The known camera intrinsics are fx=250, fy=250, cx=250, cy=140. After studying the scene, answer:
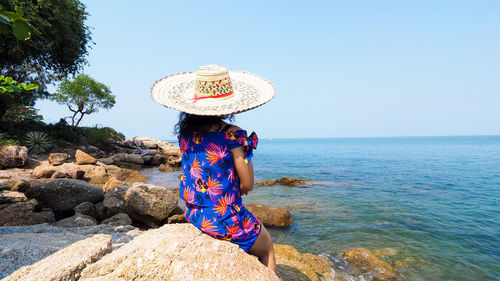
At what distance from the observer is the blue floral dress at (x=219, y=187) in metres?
2.35

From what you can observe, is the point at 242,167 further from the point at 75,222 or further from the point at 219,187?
the point at 75,222

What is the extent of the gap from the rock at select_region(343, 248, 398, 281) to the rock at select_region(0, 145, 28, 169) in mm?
15171

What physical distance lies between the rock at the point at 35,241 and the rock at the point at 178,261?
86cm

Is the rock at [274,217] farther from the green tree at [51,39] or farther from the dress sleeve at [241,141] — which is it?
the green tree at [51,39]

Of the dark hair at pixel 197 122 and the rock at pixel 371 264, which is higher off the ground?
the dark hair at pixel 197 122

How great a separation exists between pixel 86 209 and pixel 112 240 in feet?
9.86

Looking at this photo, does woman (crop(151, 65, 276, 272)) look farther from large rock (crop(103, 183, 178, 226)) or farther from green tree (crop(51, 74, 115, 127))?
green tree (crop(51, 74, 115, 127))

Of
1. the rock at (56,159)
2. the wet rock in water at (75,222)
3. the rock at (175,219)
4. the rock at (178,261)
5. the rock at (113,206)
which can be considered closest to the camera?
the rock at (178,261)

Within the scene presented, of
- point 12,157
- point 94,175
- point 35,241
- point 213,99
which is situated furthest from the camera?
point 94,175

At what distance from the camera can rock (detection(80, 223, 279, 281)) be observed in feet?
6.59

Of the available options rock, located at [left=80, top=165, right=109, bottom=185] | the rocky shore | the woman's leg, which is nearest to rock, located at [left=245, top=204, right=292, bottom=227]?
the rocky shore

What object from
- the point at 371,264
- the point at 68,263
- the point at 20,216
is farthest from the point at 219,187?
the point at 20,216

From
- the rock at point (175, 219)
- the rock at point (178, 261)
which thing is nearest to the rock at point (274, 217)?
the rock at point (175, 219)

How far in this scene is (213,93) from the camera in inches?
96.6
